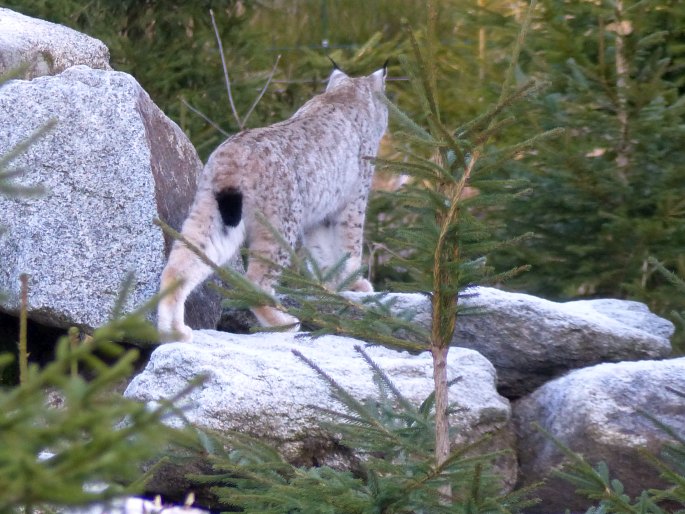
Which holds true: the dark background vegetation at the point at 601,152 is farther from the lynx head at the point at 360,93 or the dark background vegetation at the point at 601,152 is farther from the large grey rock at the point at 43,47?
the large grey rock at the point at 43,47

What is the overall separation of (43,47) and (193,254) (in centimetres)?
212

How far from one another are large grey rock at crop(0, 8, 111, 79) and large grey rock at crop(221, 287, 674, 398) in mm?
2464

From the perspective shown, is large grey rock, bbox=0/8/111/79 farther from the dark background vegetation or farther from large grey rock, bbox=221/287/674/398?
large grey rock, bbox=221/287/674/398

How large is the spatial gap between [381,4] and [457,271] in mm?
9473

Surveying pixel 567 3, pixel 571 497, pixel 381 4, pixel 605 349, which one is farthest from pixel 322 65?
pixel 571 497

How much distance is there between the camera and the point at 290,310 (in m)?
2.82

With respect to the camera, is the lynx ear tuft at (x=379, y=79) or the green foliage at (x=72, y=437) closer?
the green foliage at (x=72, y=437)

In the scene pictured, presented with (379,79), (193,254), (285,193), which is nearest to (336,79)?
(379,79)

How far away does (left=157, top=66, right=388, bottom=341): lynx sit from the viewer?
5.03 m

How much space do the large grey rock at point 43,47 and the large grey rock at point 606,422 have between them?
330cm

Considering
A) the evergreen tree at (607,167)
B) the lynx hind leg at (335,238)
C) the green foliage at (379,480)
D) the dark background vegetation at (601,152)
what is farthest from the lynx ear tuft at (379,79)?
the green foliage at (379,480)

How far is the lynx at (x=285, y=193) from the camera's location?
503cm

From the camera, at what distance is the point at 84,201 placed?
511cm

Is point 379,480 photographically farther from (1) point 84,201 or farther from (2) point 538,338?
(1) point 84,201
